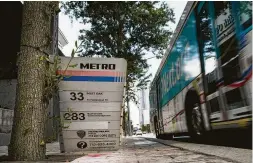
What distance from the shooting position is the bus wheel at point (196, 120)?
6.14 m

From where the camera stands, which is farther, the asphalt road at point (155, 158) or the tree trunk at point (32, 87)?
the tree trunk at point (32, 87)

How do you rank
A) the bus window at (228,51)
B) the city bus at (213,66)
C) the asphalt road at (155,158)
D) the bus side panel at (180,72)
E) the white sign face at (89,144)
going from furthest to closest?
the bus side panel at (180,72) < the bus window at (228,51) < the city bus at (213,66) < the white sign face at (89,144) < the asphalt road at (155,158)

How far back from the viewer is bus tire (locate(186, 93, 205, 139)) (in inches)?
243

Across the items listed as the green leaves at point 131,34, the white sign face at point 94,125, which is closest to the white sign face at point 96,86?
the white sign face at point 94,125

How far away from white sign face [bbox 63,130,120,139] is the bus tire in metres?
2.82

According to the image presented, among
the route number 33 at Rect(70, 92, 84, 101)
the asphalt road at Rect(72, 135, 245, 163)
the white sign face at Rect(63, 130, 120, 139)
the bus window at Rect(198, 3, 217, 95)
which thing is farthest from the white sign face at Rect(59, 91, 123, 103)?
the bus window at Rect(198, 3, 217, 95)

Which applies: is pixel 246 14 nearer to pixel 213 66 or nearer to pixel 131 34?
pixel 213 66

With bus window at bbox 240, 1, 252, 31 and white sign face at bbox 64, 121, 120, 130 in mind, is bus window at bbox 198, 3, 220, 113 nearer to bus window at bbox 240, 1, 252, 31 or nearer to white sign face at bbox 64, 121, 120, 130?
bus window at bbox 240, 1, 252, 31

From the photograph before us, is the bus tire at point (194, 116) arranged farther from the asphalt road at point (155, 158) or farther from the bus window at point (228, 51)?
the asphalt road at point (155, 158)

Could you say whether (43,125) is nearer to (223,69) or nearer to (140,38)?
(223,69)

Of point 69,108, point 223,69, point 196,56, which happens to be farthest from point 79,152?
point 196,56

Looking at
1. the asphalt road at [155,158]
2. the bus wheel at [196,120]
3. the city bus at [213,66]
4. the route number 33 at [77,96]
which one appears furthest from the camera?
the bus wheel at [196,120]

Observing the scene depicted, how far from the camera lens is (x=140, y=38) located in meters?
17.9

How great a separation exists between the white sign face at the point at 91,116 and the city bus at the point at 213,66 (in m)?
1.74
